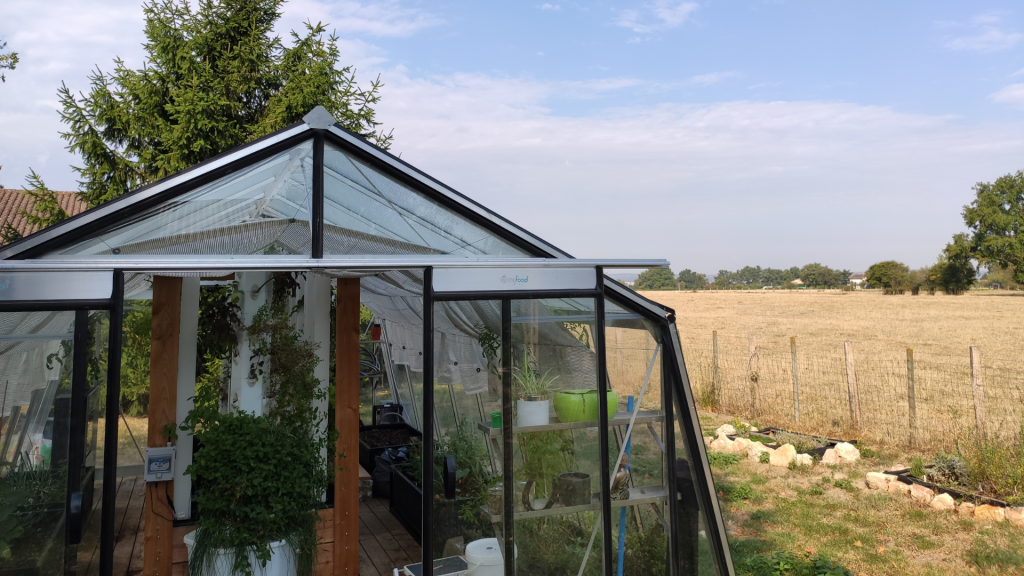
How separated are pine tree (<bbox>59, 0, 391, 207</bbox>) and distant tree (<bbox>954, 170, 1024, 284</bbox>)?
37895 millimetres

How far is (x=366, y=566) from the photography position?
4867mm

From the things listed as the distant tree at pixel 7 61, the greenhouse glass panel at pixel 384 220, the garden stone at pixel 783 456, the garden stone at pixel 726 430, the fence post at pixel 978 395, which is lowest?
the garden stone at pixel 783 456

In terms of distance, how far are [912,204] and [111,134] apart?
26.1 metres

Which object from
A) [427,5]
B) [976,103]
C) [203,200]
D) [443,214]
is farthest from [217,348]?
[976,103]

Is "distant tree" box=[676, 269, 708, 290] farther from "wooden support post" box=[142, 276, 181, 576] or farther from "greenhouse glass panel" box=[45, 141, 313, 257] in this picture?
"greenhouse glass panel" box=[45, 141, 313, 257]

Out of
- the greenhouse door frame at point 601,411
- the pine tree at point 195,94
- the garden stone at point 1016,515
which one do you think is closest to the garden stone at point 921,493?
the garden stone at point 1016,515

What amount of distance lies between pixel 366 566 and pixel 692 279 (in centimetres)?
5097

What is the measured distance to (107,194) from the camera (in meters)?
9.48

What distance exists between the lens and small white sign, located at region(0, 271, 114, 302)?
2723 millimetres

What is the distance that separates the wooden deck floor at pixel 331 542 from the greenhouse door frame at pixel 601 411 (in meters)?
1.54

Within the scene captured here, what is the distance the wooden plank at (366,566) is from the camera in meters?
4.73

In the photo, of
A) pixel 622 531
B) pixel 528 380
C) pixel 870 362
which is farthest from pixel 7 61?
pixel 870 362

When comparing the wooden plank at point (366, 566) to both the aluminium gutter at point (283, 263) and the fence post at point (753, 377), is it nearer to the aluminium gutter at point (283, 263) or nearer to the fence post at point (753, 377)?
the aluminium gutter at point (283, 263)

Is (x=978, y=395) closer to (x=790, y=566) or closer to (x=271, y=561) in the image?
(x=790, y=566)
